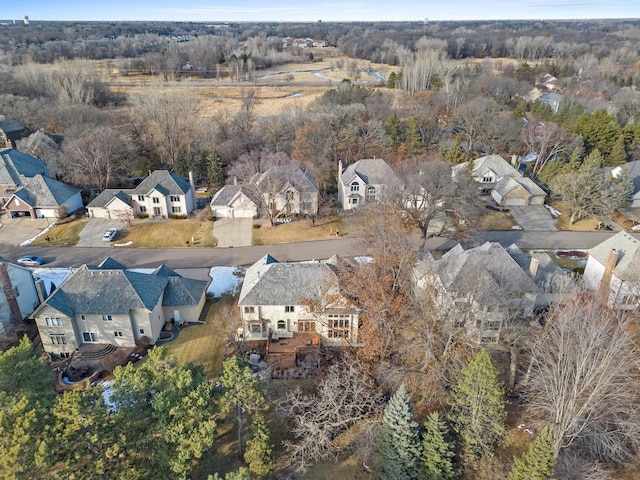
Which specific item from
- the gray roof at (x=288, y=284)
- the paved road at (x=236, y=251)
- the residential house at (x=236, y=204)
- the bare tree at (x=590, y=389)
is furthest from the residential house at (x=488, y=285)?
the residential house at (x=236, y=204)

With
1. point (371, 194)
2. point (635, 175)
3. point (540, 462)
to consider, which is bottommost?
point (371, 194)

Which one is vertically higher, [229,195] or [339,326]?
[229,195]

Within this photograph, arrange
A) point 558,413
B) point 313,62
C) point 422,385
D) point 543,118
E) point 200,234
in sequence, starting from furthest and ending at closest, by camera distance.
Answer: point 313,62, point 543,118, point 200,234, point 422,385, point 558,413

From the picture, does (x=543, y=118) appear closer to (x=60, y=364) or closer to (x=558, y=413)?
(x=558, y=413)

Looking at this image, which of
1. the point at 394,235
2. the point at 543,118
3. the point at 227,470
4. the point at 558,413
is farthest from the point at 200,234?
the point at 543,118

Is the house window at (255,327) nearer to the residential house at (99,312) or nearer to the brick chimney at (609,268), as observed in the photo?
the residential house at (99,312)

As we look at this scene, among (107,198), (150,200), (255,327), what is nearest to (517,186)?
(255,327)

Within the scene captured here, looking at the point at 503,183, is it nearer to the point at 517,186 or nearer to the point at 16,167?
the point at 517,186
